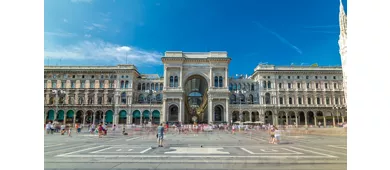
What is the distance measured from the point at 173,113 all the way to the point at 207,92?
8.88m

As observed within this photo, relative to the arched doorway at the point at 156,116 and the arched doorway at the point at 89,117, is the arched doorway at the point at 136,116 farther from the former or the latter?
the arched doorway at the point at 89,117

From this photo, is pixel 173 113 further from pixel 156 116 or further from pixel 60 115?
pixel 60 115

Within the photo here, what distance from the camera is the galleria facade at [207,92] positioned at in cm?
5256

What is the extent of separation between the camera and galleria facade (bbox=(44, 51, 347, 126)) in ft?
172

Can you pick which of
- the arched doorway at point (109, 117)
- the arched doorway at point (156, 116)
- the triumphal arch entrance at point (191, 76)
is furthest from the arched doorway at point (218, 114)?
the arched doorway at point (109, 117)

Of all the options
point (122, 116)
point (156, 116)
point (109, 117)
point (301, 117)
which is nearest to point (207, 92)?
point (156, 116)

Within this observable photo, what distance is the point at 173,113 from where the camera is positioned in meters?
54.9

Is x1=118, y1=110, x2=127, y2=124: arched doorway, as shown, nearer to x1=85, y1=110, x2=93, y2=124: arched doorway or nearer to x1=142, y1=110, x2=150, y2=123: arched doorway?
x1=142, y1=110, x2=150, y2=123: arched doorway

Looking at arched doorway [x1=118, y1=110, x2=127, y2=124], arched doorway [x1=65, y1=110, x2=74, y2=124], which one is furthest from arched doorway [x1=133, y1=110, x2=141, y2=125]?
arched doorway [x1=65, y1=110, x2=74, y2=124]

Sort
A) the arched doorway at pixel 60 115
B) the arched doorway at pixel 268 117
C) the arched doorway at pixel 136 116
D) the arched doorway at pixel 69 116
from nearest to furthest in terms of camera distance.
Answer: the arched doorway at pixel 60 115
the arched doorway at pixel 69 116
the arched doorway at pixel 136 116
the arched doorway at pixel 268 117

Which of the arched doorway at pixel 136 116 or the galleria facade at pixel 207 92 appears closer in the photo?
the galleria facade at pixel 207 92

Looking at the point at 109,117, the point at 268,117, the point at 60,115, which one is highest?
the point at 60,115

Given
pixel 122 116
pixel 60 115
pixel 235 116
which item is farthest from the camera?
pixel 235 116

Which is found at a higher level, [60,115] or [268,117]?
[60,115]
